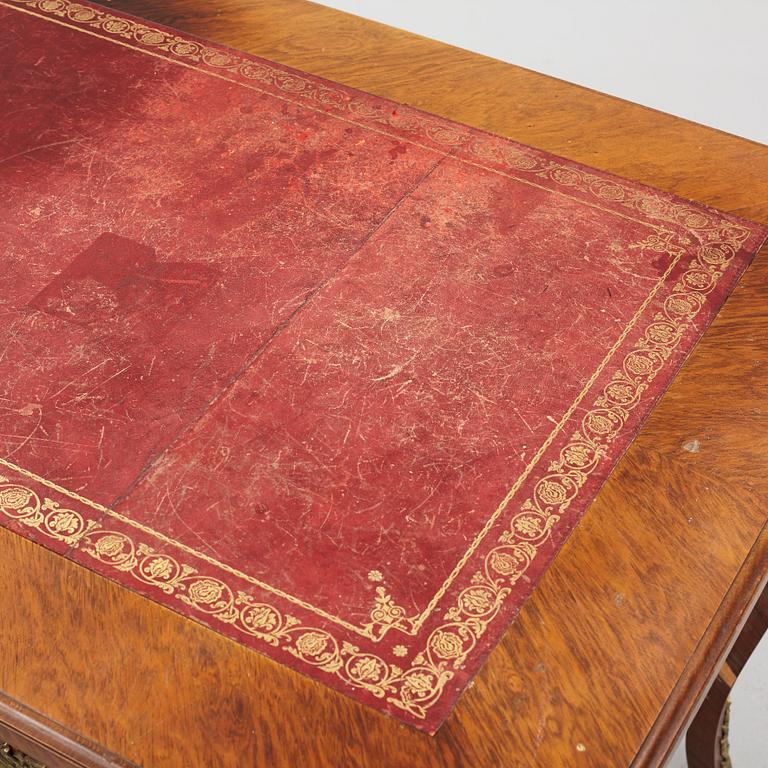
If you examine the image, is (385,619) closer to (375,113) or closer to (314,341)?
(314,341)

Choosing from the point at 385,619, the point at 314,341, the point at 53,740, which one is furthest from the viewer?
the point at 314,341

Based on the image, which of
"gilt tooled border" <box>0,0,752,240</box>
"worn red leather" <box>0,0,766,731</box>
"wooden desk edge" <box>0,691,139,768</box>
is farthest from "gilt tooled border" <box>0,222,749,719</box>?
"gilt tooled border" <box>0,0,752,240</box>

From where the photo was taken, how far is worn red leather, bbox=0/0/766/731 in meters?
1.71

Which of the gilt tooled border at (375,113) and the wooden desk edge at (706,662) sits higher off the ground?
the gilt tooled border at (375,113)

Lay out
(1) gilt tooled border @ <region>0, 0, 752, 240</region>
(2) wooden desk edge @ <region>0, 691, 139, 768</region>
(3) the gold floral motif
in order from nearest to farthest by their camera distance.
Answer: (2) wooden desk edge @ <region>0, 691, 139, 768</region>, (3) the gold floral motif, (1) gilt tooled border @ <region>0, 0, 752, 240</region>

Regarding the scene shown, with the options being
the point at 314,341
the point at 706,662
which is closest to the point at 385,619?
the point at 706,662

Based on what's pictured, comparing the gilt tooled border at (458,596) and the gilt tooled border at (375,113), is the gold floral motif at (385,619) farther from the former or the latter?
the gilt tooled border at (375,113)

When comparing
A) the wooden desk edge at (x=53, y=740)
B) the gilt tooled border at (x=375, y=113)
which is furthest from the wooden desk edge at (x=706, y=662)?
the gilt tooled border at (x=375, y=113)

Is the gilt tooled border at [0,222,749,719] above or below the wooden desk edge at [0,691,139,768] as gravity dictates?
above

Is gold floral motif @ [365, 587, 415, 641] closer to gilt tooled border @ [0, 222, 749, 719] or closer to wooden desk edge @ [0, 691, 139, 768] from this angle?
gilt tooled border @ [0, 222, 749, 719]

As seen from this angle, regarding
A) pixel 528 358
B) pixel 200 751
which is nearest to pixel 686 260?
pixel 528 358

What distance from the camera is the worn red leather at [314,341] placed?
67.2 inches

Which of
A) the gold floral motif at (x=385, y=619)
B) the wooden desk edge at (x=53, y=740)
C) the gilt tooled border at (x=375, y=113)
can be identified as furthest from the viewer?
the gilt tooled border at (x=375, y=113)

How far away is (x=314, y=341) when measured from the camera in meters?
2.02
